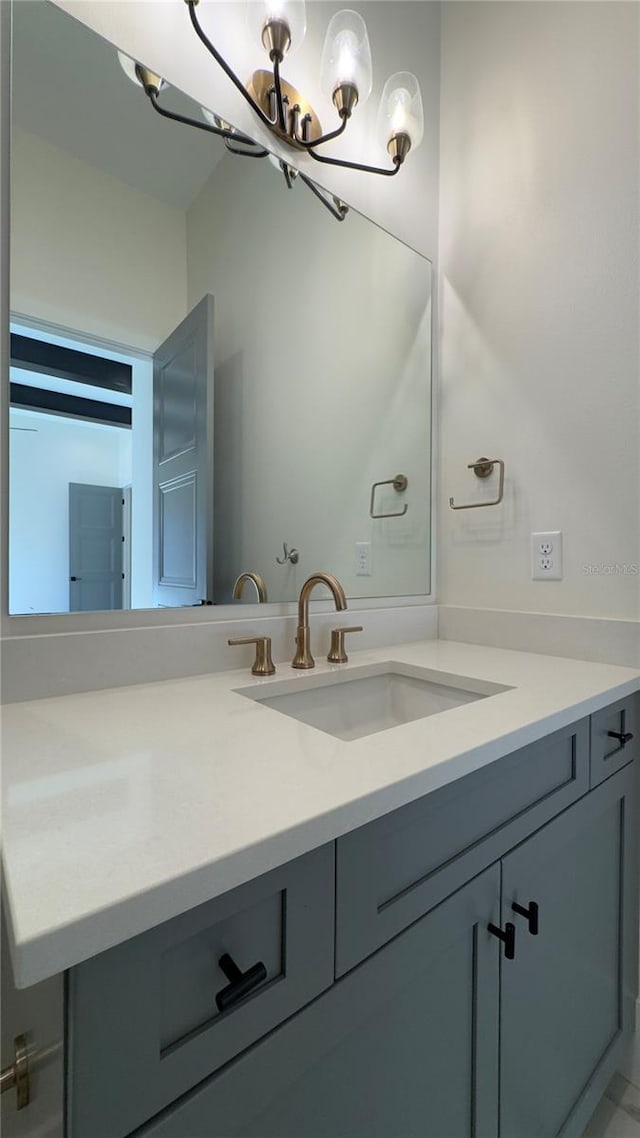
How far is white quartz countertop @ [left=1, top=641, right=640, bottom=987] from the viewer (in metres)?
0.32

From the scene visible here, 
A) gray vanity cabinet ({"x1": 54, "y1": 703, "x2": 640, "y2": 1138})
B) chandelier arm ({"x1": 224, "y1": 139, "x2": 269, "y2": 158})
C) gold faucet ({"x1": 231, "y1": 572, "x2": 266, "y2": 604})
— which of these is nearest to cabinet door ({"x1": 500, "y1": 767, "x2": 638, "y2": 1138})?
gray vanity cabinet ({"x1": 54, "y1": 703, "x2": 640, "y2": 1138})

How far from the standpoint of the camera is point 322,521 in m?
1.28

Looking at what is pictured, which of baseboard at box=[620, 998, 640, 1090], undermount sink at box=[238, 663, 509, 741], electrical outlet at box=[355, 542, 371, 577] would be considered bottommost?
baseboard at box=[620, 998, 640, 1090]

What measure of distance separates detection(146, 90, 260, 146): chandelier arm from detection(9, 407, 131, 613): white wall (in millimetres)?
635

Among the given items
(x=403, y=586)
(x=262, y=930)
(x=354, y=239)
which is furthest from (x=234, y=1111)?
(x=354, y=239)

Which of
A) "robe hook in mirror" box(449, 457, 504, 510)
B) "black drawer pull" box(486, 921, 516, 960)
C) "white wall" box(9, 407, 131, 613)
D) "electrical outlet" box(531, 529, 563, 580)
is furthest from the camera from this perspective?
"robe hook in mirror" box(449, 457, 504, 510)

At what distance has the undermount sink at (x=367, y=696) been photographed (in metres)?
0.93

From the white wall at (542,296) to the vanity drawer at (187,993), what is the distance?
964 millimetres

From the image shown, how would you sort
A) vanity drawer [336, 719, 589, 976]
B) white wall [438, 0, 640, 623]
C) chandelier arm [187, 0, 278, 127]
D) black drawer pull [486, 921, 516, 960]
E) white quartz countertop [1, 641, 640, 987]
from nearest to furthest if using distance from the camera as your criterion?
white quartz countertop [1, 641, 640, 987], vanity drawer [336, 719, 589, 976], black drawer pull [486, 921, 516, 960], chandelier arm [187, 0, 278, 127], white wall [438, 0, 640, 623]

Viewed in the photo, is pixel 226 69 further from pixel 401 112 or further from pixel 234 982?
pixel 234 982

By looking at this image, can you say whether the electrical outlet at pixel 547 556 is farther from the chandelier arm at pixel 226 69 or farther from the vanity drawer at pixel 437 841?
the chandelier arm at pixel 226 69

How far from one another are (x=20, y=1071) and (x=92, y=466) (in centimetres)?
77

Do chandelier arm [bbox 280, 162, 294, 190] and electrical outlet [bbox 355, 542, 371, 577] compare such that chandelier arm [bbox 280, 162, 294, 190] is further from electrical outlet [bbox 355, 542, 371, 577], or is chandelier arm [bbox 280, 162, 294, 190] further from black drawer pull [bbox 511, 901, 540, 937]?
black drawer pull [bbox 511, 901, 540, 937]

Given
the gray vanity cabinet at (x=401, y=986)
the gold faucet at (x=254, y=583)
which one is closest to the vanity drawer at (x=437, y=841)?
the gray vanity cabinet at (x=401, y=986)
